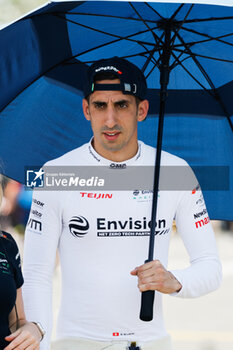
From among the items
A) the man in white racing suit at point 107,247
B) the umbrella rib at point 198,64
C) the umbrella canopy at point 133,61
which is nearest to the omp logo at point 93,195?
the man in white racing suit at point 107,247

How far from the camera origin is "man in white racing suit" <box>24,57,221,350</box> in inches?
140

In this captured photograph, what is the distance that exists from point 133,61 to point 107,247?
1405 mm

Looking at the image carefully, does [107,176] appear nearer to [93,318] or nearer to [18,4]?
[93,318]

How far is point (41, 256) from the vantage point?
3.53 meters

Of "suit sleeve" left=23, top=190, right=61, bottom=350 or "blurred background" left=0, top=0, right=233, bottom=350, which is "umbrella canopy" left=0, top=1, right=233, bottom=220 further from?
"suit sleeve" left=23, top=190, right=61, bottom=350

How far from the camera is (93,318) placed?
141 inches

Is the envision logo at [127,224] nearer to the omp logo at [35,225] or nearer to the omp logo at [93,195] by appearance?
the omp logo at [93,195]

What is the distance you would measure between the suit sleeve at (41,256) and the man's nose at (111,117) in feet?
1.62

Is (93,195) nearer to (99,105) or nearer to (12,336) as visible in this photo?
(99,105)

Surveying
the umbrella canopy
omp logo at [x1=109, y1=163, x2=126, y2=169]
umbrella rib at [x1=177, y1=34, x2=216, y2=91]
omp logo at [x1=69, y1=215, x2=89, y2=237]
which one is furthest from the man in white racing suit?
umbrella rib at [x1=177, y1=34, x2=216, y2=91]

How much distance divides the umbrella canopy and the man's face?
16.7 inches

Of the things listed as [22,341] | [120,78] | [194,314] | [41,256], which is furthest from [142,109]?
[194,314]

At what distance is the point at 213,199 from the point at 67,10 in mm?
1691

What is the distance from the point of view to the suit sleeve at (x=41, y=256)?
3.41 m
